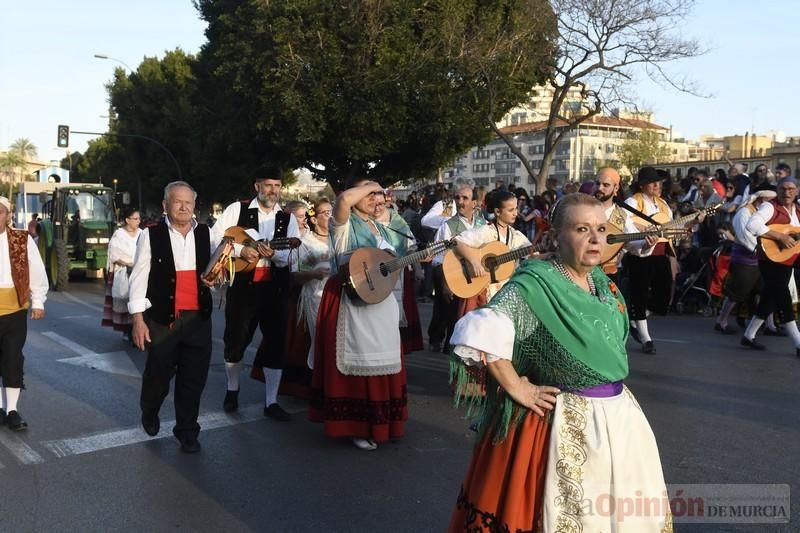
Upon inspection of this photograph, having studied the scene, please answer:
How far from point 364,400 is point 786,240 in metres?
5.73

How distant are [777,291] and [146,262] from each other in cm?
704

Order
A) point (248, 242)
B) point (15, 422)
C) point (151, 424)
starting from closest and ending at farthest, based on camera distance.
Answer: point (151, 424) → point (248, 242) → point (15, 422)

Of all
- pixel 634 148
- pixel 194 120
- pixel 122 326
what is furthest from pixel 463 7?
pixel 634 148

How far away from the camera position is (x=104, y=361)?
32.2 feet

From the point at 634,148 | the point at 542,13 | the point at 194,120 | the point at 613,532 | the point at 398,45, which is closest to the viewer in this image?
the point at 613,532

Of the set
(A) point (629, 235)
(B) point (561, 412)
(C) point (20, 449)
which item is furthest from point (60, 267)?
(B) point (561, 412)

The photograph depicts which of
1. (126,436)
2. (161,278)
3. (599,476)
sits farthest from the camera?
(126,436)

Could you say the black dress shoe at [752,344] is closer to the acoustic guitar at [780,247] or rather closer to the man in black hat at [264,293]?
the acoustic guitar at [780,247]

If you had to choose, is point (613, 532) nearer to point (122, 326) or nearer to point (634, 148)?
point (122, 326)

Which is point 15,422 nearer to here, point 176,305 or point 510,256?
point 176,305

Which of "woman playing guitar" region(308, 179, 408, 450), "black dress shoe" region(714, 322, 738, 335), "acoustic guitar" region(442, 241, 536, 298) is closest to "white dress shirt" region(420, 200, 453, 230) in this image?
"black dress shoe" region(714, 322, 738, 335)

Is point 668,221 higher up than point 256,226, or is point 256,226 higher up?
point 668,221

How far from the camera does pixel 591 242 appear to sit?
319 centimetres

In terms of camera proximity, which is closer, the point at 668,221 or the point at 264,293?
the point at 264,293
